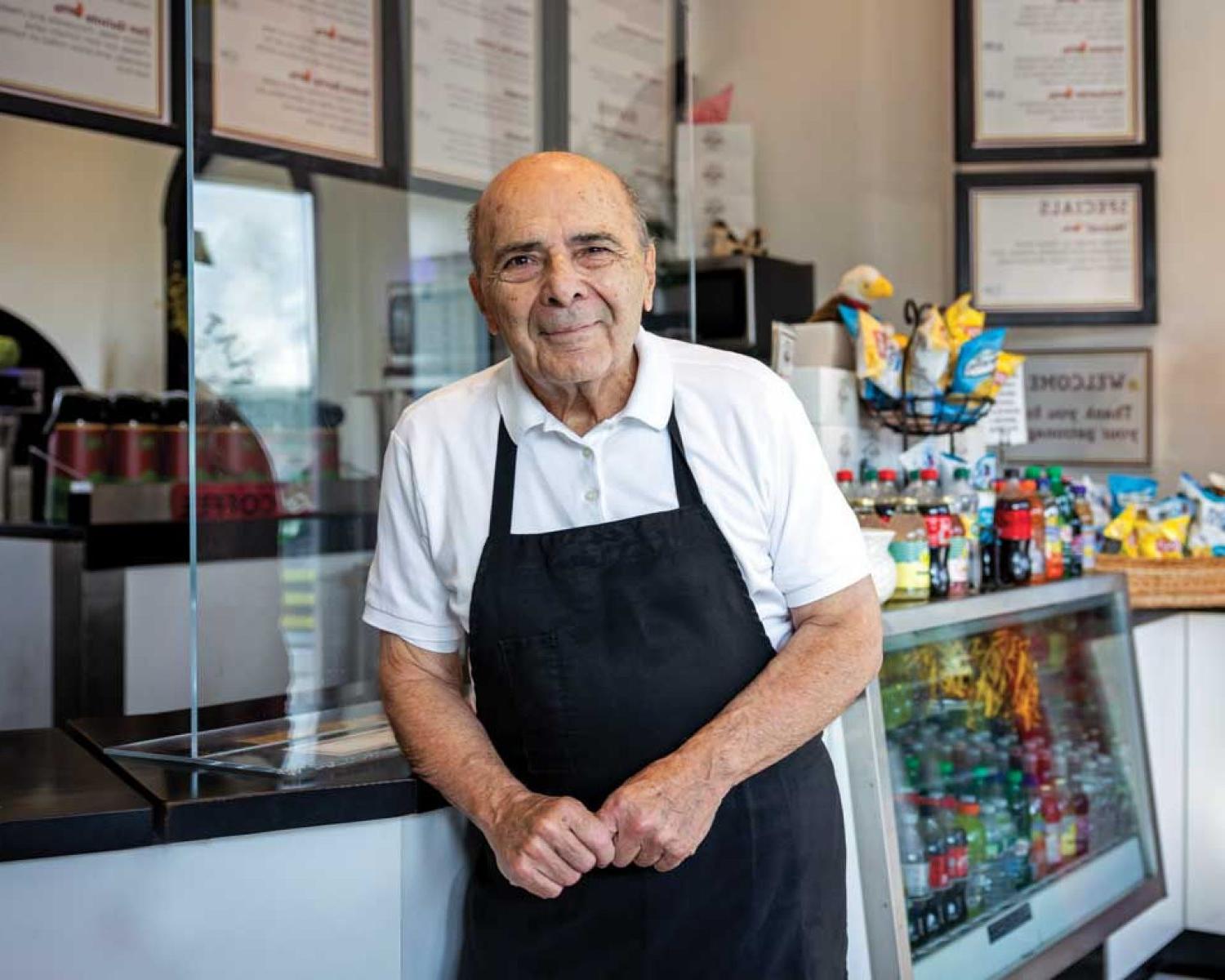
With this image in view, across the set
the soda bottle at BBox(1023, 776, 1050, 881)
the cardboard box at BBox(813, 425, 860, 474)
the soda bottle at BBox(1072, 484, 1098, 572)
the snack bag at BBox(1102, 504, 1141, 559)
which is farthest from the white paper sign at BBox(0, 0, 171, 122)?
the snack bag at BBox(1102, 504, 1141, 559)

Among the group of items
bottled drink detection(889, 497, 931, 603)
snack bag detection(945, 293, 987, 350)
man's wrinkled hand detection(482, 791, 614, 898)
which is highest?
snack bag detection(945, 293, 987, 350)

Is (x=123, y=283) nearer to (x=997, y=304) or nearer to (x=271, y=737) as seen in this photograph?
(x=997, y=304)

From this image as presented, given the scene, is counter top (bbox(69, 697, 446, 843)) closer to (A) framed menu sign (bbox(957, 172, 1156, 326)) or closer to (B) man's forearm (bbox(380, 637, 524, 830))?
(B) man's forearm (bbox(380, 637, 524, 830))

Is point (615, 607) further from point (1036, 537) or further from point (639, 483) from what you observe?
point (1036, 537)

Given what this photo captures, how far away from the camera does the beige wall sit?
4156 mm

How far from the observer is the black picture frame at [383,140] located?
2256mm

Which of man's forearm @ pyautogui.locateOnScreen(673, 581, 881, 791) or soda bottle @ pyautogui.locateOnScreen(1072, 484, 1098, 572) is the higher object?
soda bottle @ pyautogui.locateOnScreen(1072, 484, 1098, 572)

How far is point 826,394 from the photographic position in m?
2.82

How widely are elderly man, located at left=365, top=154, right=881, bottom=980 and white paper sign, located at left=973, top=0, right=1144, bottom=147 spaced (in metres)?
2.94

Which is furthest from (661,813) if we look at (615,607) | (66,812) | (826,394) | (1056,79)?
(1056,79)

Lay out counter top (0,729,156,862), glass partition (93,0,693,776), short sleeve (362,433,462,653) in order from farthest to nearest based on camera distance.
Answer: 1. glass partition (93,0,693,776)
2. short sleeve (362,433,462,653)
3. counter top (0,729,156,862)

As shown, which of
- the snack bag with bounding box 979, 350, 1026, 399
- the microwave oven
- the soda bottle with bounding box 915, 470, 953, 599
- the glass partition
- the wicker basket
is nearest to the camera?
the glass partition

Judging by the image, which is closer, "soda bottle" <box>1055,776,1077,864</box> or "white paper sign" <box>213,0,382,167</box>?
"white paper sign" <box>213,0,382,167</box>

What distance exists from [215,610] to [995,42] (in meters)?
3.28
